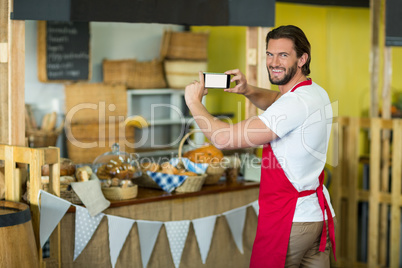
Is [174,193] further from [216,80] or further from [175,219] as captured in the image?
[216,80]

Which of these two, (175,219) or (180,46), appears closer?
(175,219)

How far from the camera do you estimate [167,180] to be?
143 inches

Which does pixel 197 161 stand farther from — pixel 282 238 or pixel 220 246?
pixel 282 238

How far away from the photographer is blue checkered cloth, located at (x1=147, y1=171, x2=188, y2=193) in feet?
11.8

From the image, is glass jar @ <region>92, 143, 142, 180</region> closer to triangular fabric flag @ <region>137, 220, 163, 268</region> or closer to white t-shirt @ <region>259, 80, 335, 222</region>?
triangular fabric flag @ <region>137, 220, 163, 268</region>

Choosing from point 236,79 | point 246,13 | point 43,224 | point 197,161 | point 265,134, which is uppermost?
point 246,13

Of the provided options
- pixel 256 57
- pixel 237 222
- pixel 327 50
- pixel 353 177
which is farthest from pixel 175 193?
pixel 327 50

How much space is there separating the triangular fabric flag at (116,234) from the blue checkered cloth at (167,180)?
0.37m

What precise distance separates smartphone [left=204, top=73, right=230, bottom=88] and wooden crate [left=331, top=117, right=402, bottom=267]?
2.28 meters

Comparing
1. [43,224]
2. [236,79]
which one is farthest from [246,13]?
[43,224]

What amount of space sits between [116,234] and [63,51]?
2.87m

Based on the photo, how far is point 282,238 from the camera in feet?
8.57

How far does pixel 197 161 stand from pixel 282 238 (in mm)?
1365

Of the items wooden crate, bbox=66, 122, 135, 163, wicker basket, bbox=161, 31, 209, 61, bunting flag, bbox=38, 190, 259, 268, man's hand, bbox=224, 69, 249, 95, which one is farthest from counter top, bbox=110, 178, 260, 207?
wicker basket, bbox=161, 31, 209, 61
